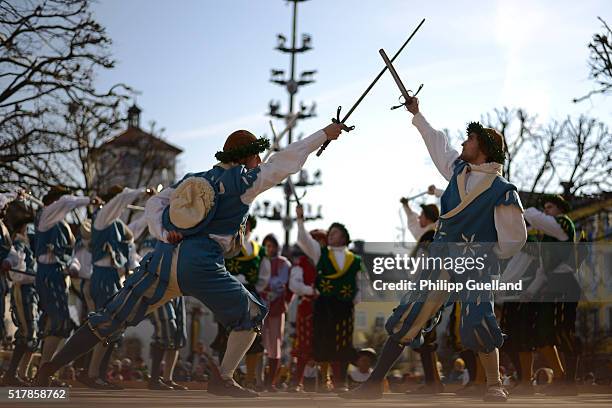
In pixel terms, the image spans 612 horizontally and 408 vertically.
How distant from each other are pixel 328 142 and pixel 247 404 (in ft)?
6.61

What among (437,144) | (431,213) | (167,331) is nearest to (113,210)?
(167,331)

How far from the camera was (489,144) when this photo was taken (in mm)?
7523

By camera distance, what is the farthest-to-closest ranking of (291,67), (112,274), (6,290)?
(291,67) < (6,290) < (112,274)

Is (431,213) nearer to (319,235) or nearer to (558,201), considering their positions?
(558,201)

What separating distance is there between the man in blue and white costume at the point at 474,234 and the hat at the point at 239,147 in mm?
1444

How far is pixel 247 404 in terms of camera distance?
658cm

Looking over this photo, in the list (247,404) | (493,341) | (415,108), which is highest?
(415,108)

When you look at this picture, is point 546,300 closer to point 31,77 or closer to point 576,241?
point 576,241

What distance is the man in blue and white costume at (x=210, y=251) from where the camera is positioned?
23.0ft

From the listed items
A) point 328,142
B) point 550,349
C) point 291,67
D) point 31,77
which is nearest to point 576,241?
point 550,349

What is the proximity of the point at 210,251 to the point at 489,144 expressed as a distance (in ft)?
7.24

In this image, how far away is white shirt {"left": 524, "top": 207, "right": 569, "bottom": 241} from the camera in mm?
9953

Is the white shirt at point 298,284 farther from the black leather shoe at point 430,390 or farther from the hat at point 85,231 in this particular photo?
the hat at point 85,231

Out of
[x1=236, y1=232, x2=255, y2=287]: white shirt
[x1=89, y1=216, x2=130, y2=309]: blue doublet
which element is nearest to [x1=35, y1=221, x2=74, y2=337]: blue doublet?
[x1=89, y1=216, x2=130, y2=309]: blue doublet
